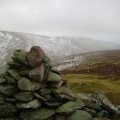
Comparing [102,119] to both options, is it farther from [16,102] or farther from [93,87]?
[93,87]

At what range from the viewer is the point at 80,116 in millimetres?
43844

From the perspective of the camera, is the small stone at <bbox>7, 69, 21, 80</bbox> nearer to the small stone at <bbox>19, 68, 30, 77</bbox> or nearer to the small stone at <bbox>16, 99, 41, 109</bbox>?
the small stone at <bbox>19, 68, 30, 77</bbox>

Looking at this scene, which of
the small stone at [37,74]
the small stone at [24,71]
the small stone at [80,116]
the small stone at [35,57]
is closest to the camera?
the small stone at [37,74]

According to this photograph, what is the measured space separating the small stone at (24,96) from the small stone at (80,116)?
6012mm

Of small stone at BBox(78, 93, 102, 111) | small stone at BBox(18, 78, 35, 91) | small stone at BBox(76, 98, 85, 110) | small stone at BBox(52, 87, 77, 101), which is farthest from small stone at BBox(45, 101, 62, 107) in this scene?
small stone at BBox(78, 93, 102, 111)

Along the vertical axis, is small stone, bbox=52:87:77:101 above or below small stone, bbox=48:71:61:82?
below

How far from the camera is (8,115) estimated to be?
42.3 m

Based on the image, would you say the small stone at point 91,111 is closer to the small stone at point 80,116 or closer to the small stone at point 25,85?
the small stone at point 80,116

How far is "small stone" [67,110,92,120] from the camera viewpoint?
43.2m

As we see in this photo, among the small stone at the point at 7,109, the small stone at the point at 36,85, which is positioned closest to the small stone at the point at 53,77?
the small stone at the point at 36,85

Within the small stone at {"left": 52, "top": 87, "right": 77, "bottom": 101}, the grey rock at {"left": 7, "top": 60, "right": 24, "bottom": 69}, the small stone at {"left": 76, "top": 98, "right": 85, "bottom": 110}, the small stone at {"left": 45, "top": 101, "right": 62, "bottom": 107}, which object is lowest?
the small stone at {"left": 76, "top": 98, "right": 85, "bottom": 110}

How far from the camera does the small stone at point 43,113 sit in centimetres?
4141

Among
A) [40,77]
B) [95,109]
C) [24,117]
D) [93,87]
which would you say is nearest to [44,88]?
[40,77]

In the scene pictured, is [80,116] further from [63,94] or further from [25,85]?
[25,85]
